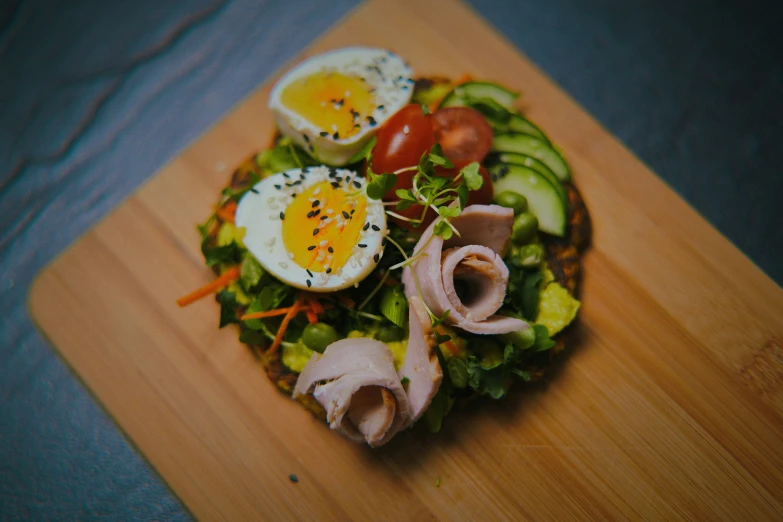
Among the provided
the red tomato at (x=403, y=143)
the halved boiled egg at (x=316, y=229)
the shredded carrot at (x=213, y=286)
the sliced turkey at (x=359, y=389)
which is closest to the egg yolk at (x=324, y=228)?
the halved boiled egg at (x=316, y=229)

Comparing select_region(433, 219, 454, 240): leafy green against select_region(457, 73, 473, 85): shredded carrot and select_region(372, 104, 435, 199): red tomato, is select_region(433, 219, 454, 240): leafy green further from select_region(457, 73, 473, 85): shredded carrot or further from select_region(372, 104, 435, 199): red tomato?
select_region(457, 73, 473, 85): shredded carrot

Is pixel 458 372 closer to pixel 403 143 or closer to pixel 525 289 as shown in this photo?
pixel 525 289

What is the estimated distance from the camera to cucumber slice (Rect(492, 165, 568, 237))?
3.38m

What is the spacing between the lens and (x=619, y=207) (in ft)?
12.2

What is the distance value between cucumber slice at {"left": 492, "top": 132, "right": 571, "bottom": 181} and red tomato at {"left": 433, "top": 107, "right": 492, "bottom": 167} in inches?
9.5

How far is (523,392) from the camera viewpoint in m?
3.43

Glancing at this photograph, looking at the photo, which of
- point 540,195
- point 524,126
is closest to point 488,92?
point 524,126

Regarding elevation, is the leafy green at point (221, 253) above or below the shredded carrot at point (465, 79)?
below

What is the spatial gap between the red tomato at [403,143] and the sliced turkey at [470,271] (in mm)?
360

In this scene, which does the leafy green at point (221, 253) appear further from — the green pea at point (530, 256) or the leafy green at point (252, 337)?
the green pea at point (530, 256)

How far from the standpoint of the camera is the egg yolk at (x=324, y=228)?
2980 millimetres

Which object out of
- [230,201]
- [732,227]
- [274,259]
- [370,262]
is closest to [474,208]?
[370,262]

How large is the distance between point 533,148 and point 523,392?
1.44 meters

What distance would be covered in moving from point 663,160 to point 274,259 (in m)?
2.97
